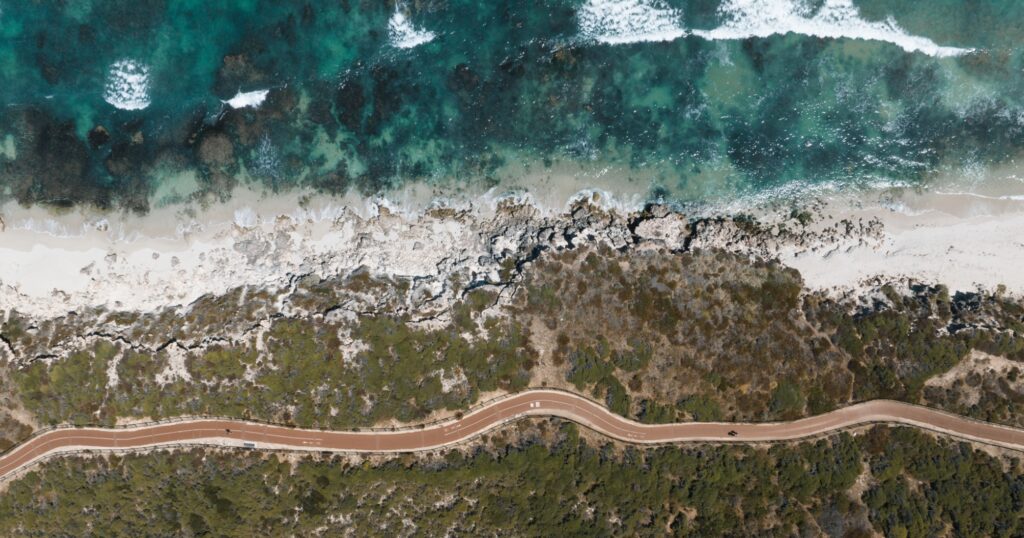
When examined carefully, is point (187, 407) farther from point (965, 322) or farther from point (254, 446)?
point (965, 322)

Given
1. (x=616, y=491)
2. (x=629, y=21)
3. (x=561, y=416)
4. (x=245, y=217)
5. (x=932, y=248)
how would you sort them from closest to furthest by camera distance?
(x=616, y=491) → (x=561, y=416) → (x=932, y=248) → (x=629, y=21) → (x=245, y=217)

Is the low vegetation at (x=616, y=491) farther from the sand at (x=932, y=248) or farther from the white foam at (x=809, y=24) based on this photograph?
the white foam at (x=809, y=24)

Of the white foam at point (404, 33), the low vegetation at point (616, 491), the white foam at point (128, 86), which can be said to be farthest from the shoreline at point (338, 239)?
the low vegetation at point (616, 491)

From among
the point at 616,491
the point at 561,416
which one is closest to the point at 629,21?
the point at 561,416

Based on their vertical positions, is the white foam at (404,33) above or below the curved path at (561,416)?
above

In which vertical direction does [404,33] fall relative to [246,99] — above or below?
below

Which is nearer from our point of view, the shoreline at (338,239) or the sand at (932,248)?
the sand at (932,248)

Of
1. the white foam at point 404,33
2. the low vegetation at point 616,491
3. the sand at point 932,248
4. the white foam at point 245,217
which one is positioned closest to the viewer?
Result: the low vegetation at point 616,491

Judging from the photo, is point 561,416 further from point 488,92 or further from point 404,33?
point 404,33
